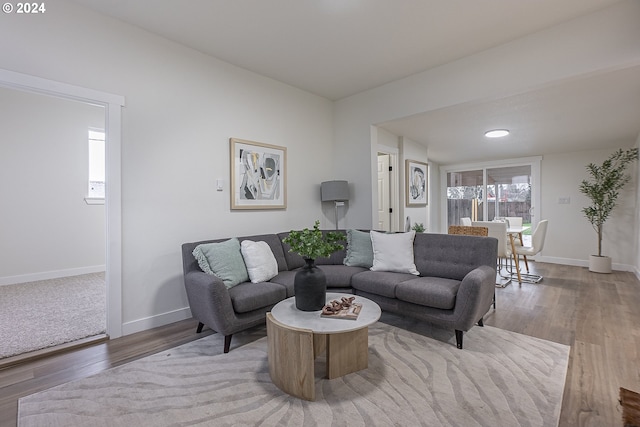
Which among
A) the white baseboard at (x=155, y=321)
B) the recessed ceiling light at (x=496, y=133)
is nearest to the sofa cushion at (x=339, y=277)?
the white baseboard at (x=155, y=321)

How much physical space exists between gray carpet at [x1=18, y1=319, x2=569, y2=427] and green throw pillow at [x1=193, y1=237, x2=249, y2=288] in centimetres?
57

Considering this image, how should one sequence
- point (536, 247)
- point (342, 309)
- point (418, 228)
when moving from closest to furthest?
point (342, 309)
point (536, 247)
point (418, 228)

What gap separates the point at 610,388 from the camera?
1848 millimetres

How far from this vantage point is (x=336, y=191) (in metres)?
4.09

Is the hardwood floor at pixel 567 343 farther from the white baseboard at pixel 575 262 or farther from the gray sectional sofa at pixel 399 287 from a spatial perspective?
the white baseboard at pixel 575 262

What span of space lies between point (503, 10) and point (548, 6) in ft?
1.09

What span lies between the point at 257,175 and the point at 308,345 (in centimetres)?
235

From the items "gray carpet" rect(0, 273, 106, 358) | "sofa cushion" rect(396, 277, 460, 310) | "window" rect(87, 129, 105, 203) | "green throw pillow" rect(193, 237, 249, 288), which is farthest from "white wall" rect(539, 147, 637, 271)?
"window" rect(87, 129, 105, 203)

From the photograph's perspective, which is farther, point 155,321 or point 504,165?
point 504,165

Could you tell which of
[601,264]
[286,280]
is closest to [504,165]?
[601,264]

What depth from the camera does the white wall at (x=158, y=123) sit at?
7.64 ft

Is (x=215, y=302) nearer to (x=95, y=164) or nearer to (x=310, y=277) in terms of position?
(x=310, y=277)

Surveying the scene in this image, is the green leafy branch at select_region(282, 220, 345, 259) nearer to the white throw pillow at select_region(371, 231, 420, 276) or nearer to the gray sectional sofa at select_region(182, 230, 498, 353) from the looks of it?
the gray sectional sofa at select_region(182, 230, 498, 353)

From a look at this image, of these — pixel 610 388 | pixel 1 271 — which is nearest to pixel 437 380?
pixel 610 388
